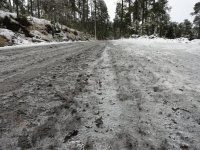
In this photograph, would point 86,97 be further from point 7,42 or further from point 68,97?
point 7,42

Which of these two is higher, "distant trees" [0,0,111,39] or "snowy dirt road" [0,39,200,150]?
"distant trees" [0,0,111,39]

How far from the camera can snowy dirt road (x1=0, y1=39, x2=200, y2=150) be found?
1.92 meters

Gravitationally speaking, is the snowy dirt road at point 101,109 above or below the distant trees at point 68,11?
below

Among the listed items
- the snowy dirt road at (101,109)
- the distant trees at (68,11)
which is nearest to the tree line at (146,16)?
the distant trees at (68,11)

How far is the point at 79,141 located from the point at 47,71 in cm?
258

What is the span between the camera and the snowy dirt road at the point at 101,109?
1924 millimetres

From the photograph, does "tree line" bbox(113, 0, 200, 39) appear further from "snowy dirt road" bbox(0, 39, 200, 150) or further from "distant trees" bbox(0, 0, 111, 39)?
"snowy dirt road" bbox(0, 39, 200, 150)

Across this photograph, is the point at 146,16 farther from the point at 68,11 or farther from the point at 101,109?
the point at 101,109

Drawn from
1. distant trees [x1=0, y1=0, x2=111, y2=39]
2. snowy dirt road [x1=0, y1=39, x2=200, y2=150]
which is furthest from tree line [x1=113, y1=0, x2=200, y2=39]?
snowy dirt road [x1=0, y1=39, x2=200, y2=150]

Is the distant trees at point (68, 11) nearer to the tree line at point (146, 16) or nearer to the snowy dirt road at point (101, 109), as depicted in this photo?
the tree line at point (146, 16)

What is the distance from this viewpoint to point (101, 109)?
2514mm

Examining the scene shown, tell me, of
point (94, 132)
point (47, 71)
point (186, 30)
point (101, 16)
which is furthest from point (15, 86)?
point (186, 30)

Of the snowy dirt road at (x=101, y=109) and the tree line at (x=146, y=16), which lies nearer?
the snowy dirt road at (x=101, y=109)

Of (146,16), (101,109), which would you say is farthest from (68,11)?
(101,109)
